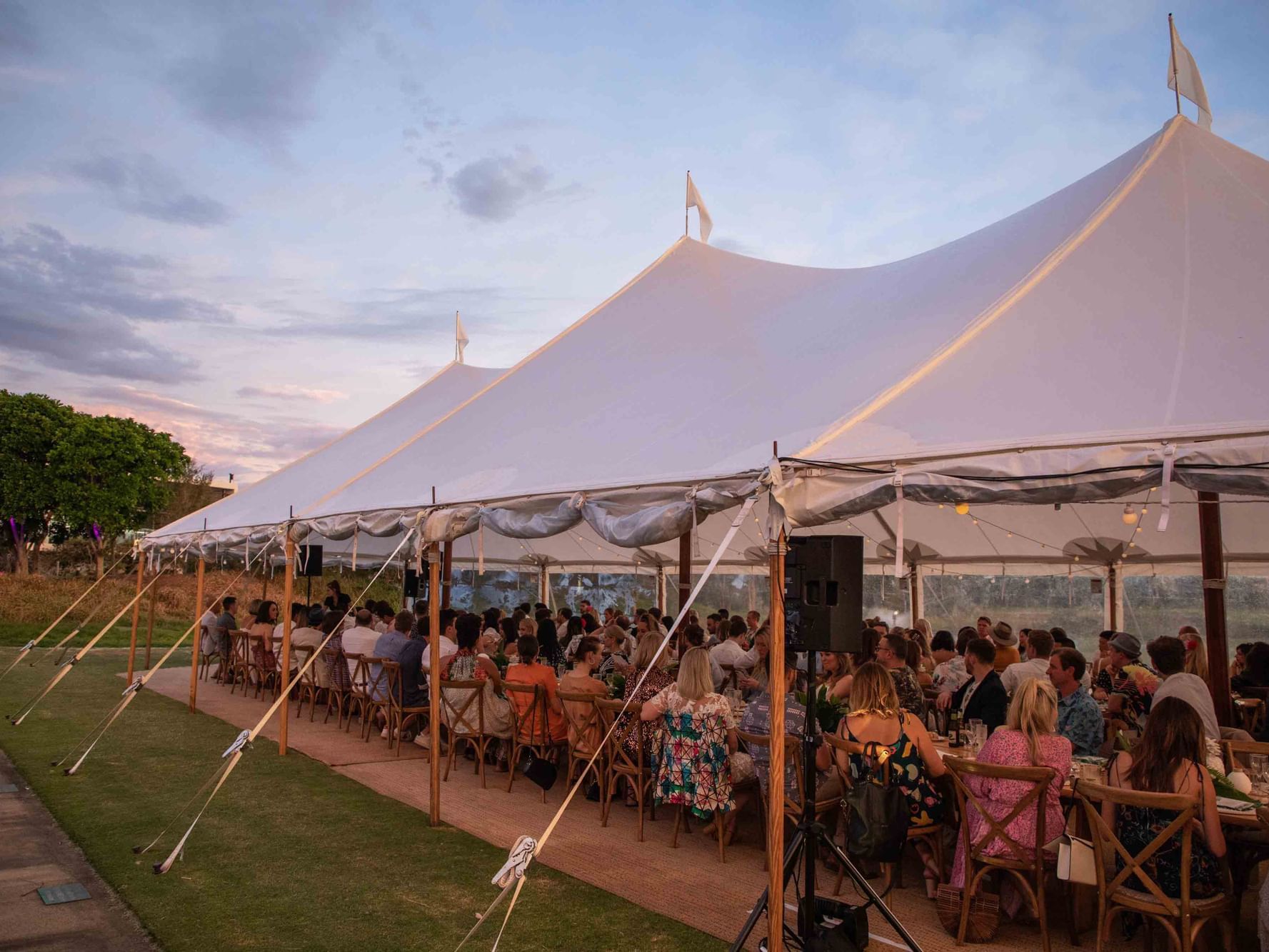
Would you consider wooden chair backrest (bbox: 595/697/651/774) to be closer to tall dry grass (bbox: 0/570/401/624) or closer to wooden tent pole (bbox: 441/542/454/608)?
wooden tent pole (bbox: 441/542/454/608)

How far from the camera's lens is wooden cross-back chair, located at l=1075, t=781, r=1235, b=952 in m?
3.66

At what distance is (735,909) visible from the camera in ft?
15.6

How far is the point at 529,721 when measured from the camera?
7391mm

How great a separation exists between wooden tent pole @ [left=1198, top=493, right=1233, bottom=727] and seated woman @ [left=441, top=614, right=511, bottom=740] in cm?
532

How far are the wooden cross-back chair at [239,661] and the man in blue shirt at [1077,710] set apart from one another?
10.9m

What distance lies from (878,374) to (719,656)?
4963 millimetres

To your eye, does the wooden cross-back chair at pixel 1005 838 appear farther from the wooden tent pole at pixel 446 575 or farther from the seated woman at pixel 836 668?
the wooden tent pole at pixel 446 575

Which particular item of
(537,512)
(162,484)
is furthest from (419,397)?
(162,484)

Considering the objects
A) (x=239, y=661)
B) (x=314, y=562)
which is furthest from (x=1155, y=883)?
(x=239, y=661)

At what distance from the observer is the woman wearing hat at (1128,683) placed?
6.69m

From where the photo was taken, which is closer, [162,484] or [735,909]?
[735,909]

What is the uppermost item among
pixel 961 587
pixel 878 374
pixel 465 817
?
pixel 878 374

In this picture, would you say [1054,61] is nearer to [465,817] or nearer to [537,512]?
[537,512]

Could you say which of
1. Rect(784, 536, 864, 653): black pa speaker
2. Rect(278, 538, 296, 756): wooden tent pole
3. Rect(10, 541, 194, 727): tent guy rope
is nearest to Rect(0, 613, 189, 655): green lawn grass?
Rect(10, 541, 194, 727): tent guy rope
